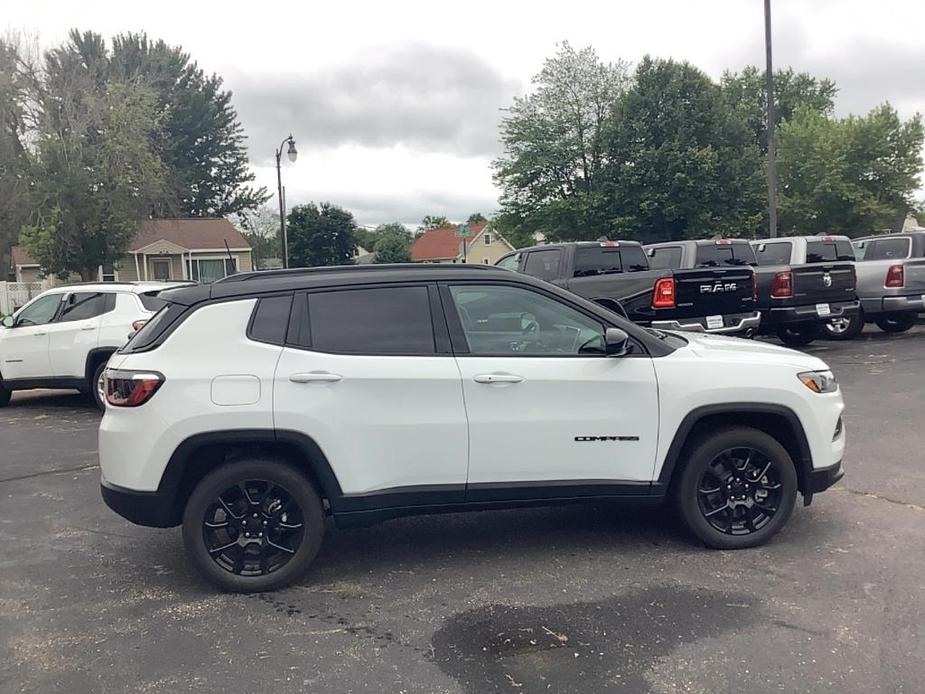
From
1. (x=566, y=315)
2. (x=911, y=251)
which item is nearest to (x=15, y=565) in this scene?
(x=566, y=315)

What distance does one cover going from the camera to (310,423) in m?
4.12

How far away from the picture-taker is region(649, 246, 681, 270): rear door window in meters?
13.6

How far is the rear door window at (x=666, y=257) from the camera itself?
44.7 ft

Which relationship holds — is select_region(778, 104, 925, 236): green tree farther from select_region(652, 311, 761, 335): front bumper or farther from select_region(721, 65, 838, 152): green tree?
select_region(652, 311, 761, 335): front bumper

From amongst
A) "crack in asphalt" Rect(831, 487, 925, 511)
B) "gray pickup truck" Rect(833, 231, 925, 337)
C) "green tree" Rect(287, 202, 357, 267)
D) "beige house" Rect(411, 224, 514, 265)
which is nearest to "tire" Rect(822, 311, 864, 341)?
"gray pickup truck" Rect(833, 231, 925, 337)

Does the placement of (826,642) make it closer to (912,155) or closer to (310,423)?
(310,423)

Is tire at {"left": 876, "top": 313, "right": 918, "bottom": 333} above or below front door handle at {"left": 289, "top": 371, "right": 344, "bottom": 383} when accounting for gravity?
below

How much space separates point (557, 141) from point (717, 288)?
1127 inches

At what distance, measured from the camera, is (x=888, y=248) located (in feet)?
48.3

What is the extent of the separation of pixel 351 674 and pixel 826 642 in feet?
6.97

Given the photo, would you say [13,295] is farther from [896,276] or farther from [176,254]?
[896,276]

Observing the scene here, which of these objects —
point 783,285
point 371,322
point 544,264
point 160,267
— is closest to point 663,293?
point 544,264

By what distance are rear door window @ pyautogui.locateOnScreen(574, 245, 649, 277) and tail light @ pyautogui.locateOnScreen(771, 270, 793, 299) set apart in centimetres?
228

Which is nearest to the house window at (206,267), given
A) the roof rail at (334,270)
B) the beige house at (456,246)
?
the beige house at (456,246)
